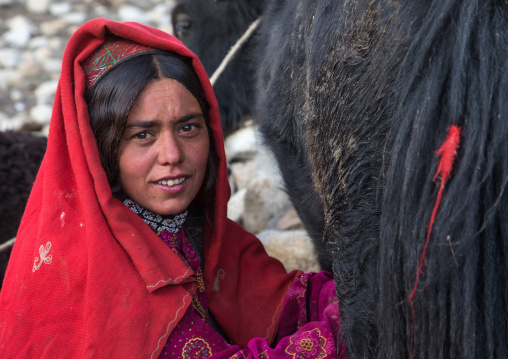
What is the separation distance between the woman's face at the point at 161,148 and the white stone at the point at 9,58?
18.2ft

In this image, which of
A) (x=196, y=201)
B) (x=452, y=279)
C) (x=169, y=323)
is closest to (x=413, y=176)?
(x=452, y=279)

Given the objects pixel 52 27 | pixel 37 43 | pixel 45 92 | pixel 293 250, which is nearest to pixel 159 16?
pixel 52 27

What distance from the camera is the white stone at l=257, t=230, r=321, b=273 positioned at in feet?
9.38

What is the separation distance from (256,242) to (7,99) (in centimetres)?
479

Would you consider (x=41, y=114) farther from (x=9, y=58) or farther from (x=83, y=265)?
(x=83, y=265)

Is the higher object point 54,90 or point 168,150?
point 54,90

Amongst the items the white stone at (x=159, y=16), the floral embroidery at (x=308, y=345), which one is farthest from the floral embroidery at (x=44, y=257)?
the white stone at (x=159, y=16)

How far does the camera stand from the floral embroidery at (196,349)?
150cm

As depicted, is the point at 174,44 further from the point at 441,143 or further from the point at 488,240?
the point at 488,240

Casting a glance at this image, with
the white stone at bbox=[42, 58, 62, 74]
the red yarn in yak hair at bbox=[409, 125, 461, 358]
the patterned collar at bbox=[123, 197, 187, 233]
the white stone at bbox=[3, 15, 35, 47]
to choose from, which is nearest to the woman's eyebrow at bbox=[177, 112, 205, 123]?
the patterned collar at bbox=[123, 197, 187, 233]

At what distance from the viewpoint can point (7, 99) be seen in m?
5.93

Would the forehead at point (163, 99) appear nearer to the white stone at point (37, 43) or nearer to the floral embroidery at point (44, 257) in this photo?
the floral embroidery at point (44, 257)

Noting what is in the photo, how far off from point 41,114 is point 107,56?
A: 3988 mm

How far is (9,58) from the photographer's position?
6.55 meters
